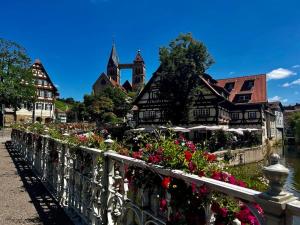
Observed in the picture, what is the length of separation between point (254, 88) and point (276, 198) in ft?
154

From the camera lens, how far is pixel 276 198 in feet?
5.56

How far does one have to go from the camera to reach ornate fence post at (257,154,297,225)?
5.52ft

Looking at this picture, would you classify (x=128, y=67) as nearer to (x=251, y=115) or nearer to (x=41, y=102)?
(x=41, y=102)

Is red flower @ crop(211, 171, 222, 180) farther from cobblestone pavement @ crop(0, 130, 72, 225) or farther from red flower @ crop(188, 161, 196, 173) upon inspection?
cobblestone pavement @ crop(0, 130, 72, 225)

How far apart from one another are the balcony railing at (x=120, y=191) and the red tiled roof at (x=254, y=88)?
40933 mm

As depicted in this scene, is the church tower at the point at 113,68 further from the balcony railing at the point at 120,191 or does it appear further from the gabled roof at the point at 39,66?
the balcony railing at the point at 120,191

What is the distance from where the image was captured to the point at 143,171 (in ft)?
10.3

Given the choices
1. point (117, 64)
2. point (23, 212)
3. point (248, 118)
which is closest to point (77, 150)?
point (23, 212)

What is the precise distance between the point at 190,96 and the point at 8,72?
31052mm

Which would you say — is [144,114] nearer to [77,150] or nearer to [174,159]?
[77,150]

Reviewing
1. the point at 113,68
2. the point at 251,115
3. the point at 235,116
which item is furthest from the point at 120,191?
the point at 113,68

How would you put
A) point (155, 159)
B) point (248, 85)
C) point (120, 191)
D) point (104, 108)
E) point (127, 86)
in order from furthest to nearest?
point (127, 86)
point (104, 108)
point (248, 85)
point (120, 191)
point (155, 159)

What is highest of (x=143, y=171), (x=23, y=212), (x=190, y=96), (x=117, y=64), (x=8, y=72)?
(x=117, y=64)

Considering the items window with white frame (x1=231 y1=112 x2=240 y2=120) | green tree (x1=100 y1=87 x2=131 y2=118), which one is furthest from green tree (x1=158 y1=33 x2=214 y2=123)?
green tree (x1=100 y1=87 x2=131 y2=118)
